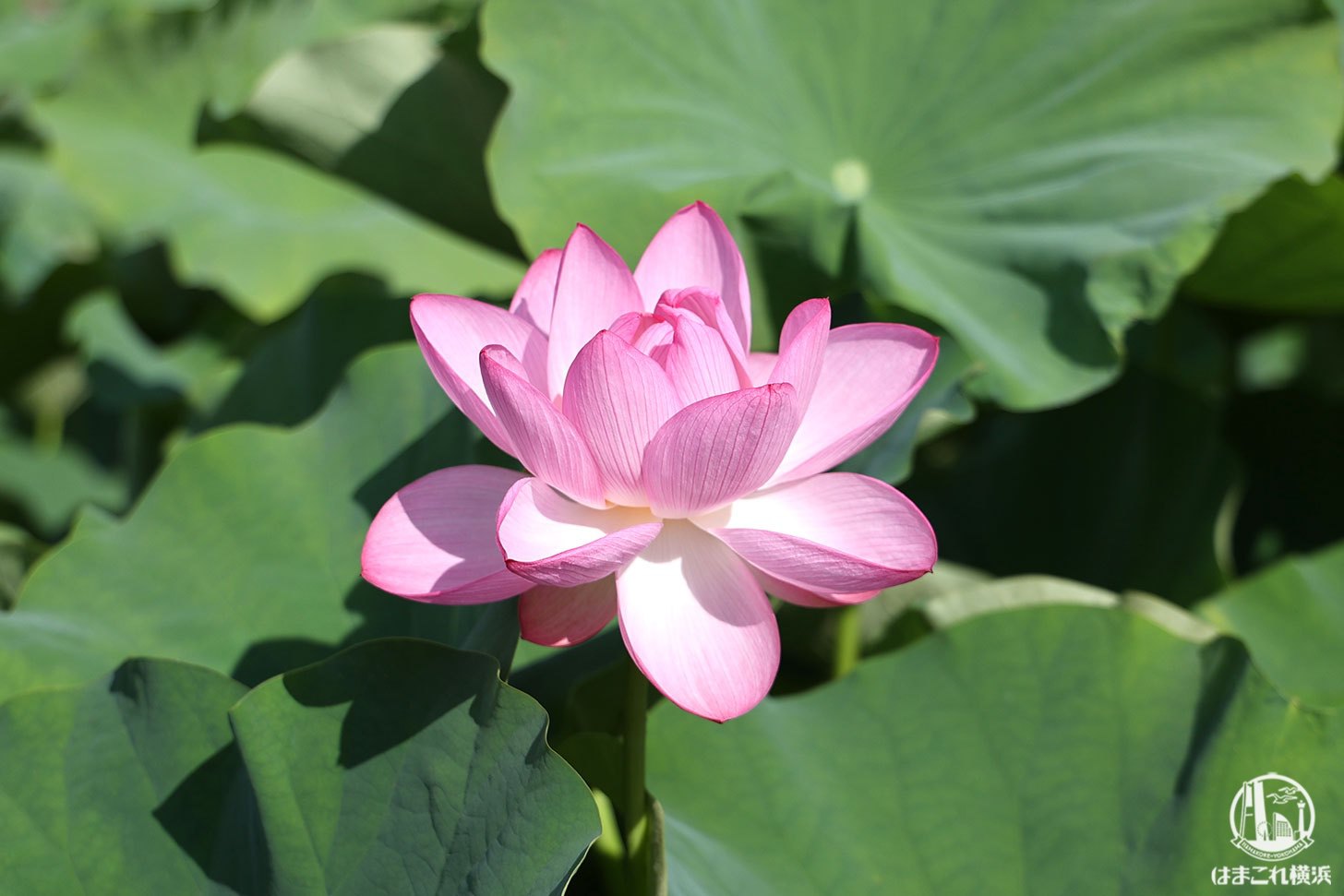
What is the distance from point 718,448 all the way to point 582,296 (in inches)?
5.6

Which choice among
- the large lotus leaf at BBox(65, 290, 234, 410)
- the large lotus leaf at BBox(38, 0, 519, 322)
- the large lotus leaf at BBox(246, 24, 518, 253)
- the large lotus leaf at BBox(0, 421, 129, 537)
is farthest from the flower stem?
the large lotus leaf at BBox(0, 421, 129, 537)

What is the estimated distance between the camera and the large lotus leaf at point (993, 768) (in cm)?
65

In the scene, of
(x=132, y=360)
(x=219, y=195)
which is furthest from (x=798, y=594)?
(x=219, y=195)

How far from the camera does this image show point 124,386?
1442 millimetres

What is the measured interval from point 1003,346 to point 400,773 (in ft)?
1.96

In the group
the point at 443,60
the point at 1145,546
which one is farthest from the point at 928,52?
the point at 1145,546

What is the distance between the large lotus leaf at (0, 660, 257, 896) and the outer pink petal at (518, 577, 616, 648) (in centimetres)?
19

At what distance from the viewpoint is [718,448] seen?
489 millimetres

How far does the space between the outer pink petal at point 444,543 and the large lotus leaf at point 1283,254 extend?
2.50ft

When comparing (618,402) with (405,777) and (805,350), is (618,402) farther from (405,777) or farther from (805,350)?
(405,777)

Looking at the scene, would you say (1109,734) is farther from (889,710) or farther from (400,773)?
(400,773)

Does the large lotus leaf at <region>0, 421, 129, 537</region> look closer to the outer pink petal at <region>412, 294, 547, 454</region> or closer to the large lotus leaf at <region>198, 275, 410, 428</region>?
the large lotus leaf at <region>198, 275, 410, 428</region>

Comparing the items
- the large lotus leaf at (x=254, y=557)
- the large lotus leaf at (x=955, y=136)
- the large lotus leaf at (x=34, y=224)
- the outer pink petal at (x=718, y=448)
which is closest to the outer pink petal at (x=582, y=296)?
the outer pink petal at (x=718, y=448)

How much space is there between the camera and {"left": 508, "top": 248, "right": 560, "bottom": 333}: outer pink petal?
24.2 inches
